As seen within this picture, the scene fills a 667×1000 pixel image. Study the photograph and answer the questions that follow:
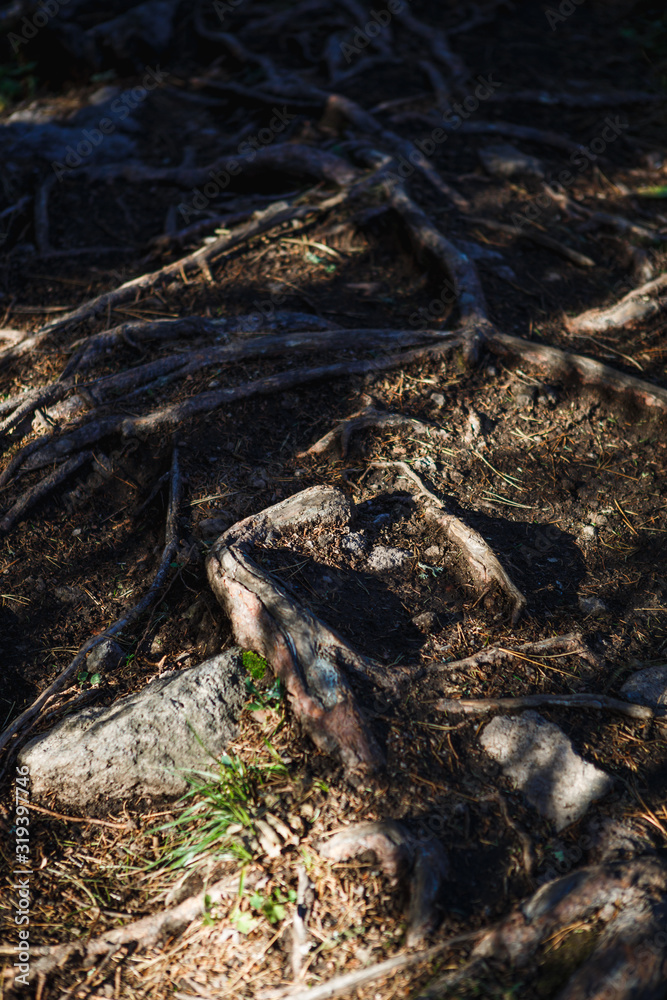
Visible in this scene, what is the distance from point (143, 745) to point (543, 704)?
1.61 meters

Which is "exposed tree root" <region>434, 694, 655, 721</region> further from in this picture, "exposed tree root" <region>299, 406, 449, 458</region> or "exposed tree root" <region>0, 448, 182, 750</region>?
"exposed tree root" <region>299, 406, 449, 458</region>

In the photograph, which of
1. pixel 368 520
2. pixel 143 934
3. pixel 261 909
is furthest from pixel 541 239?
pixel 143 934

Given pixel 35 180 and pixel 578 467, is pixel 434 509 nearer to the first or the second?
pixel 578 467

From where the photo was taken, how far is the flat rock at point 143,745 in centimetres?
251

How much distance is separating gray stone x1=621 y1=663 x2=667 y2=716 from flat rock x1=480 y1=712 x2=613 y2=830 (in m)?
0.42

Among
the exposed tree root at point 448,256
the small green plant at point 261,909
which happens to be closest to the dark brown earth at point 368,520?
the small green plant at point 261,909

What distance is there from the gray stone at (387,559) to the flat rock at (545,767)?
0.85 m

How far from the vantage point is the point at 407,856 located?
2.13 metres

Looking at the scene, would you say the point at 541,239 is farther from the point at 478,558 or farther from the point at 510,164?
the point at 478,558

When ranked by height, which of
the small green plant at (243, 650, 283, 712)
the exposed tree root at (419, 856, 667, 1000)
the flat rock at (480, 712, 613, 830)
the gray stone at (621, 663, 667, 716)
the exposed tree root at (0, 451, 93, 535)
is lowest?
the gray stone at (621, 663, 667, 716)

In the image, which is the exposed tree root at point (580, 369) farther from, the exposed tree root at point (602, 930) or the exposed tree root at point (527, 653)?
the exposed tree root at point (602, 930)

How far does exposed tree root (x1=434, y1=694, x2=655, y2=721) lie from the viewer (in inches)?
102

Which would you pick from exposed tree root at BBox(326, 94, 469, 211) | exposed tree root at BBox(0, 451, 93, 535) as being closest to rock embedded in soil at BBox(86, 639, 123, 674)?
exposed tree root at BBox(0, 451, 93, 535)

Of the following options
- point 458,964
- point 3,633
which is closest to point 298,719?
point 458,964
